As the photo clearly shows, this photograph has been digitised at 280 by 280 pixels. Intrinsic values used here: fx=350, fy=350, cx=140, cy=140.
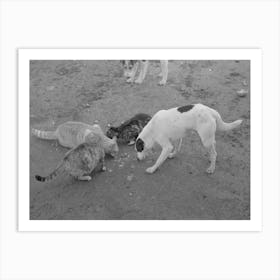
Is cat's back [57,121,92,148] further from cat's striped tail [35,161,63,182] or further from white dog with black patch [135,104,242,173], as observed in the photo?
white dog with black patch [135,104,242,173]

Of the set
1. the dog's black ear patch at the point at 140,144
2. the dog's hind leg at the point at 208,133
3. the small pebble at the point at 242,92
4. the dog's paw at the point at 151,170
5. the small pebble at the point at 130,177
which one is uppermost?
the small pebble at the point at 242,92

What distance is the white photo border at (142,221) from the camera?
387cm

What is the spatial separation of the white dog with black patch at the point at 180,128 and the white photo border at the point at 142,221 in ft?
1.57

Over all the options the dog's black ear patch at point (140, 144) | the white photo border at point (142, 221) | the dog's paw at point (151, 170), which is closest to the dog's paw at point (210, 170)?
the white photo border at point (142, 221)

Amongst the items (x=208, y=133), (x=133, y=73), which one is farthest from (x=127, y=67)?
(x=208, y=133)

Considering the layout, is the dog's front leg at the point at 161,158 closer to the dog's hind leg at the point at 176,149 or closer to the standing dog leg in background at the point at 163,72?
the dog's hind leg at the point at 176,149

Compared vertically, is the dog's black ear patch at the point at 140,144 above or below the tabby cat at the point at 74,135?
below

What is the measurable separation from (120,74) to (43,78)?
1.45 m

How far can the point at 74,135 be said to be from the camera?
5.04m

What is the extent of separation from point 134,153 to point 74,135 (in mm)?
904

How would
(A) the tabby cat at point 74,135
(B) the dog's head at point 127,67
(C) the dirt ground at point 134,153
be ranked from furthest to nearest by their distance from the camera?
(B) the dog's head at point 127,67, (A) the tabby cat at point 74,135, (C) the dirt ground at point 134,153

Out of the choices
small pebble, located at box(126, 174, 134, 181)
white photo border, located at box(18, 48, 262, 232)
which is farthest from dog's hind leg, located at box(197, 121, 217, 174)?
small pebble, located at box(126, 174, 134, 181)

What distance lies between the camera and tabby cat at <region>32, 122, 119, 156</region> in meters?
4.92
